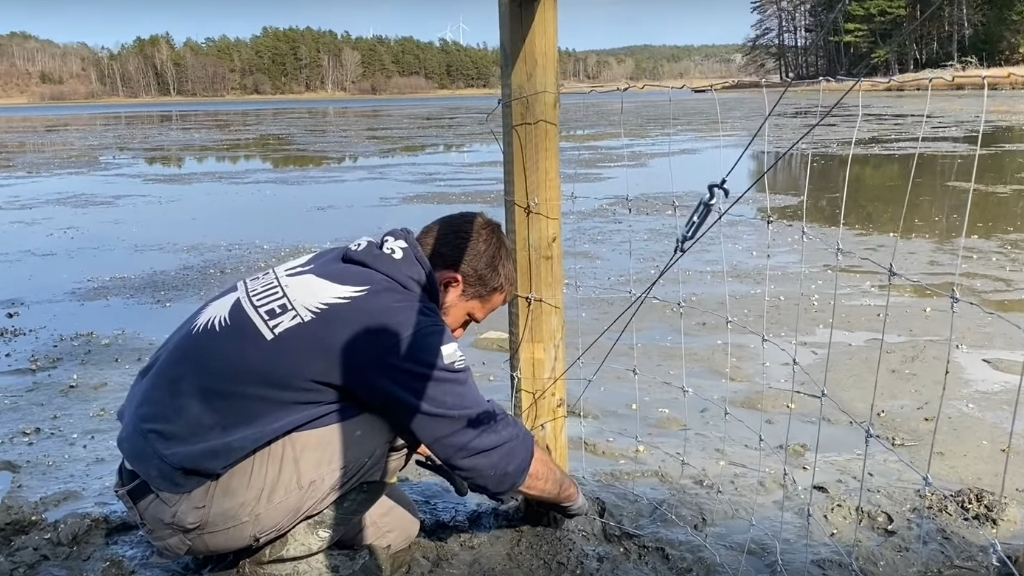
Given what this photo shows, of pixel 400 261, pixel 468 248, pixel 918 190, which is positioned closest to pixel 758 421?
pixel 468 248

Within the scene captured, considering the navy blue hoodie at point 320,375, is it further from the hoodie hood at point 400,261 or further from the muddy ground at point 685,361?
the muddy ground at point 685,361

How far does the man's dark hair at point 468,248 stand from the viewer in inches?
106

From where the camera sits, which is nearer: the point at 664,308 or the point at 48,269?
the point at 664,308

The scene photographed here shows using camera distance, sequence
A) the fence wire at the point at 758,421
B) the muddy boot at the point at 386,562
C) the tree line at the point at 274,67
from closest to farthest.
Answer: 1. the muddy boot at the point at 386,562
2. the fence wire at the point at 758,421
3. the tree line at the point at 274,67

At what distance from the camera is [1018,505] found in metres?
3.64

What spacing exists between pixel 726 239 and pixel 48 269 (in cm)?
761

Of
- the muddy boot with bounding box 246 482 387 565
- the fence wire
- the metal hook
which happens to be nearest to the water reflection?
the fence wire

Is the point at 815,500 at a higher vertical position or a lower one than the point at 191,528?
lower

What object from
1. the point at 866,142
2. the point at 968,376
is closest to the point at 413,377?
the point at 968,376

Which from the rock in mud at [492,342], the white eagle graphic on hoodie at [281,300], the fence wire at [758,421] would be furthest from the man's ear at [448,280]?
the rock in mud at [492,342]

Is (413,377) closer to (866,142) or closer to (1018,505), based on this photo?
(1018,505)

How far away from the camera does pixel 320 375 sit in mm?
2551

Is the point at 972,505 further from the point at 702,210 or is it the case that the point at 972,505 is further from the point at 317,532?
the point at 317,532

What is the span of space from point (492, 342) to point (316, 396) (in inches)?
138
